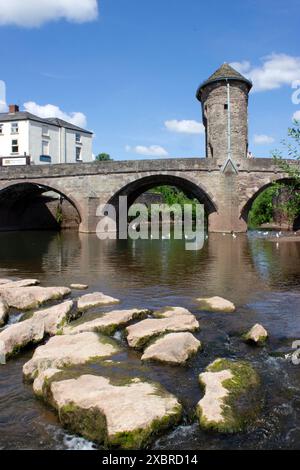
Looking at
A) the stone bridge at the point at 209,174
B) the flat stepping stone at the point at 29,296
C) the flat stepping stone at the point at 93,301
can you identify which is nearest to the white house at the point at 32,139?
the stone bridge at the point at 209,174

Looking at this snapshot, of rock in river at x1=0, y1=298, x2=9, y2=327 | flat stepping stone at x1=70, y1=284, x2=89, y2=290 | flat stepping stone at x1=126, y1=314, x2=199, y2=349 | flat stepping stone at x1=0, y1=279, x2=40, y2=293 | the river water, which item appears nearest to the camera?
the river water

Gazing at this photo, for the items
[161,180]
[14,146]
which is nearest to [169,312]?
[161,180]

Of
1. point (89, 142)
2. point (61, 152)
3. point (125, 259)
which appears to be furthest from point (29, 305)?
point (89, 142)

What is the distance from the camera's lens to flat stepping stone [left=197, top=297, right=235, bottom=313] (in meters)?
8.14

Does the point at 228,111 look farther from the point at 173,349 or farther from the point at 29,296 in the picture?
the point at 173,349

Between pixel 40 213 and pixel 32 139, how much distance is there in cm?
1307

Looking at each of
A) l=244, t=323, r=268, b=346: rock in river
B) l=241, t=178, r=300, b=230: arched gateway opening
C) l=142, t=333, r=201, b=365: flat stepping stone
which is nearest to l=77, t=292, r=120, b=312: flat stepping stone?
l=142, t=333, r=201, b=365: flat stepping stone

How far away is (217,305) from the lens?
8.29m

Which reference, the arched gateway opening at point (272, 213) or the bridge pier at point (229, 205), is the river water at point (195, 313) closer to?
the bridge pier at point (229, 205)

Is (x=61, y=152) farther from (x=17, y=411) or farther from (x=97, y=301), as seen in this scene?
(x=17, y=411)

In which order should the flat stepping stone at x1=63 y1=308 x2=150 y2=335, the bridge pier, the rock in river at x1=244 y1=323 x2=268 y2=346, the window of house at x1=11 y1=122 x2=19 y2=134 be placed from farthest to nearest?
the window of house at x1=11 y1=122 x2=19 y2=134
the bridge pier
the flat stepping stone at x1=63 y1=308 x2=150 y2=335
the rock in river at x1=244 y1=323 x2=268 y2=346

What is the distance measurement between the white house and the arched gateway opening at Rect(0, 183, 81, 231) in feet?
28.6

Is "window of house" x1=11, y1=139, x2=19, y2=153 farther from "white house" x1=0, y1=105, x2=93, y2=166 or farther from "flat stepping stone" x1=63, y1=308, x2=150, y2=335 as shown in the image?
"flat stepping stone" x1=63, y1=308, x2=150, y2=335

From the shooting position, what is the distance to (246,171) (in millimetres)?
27047
